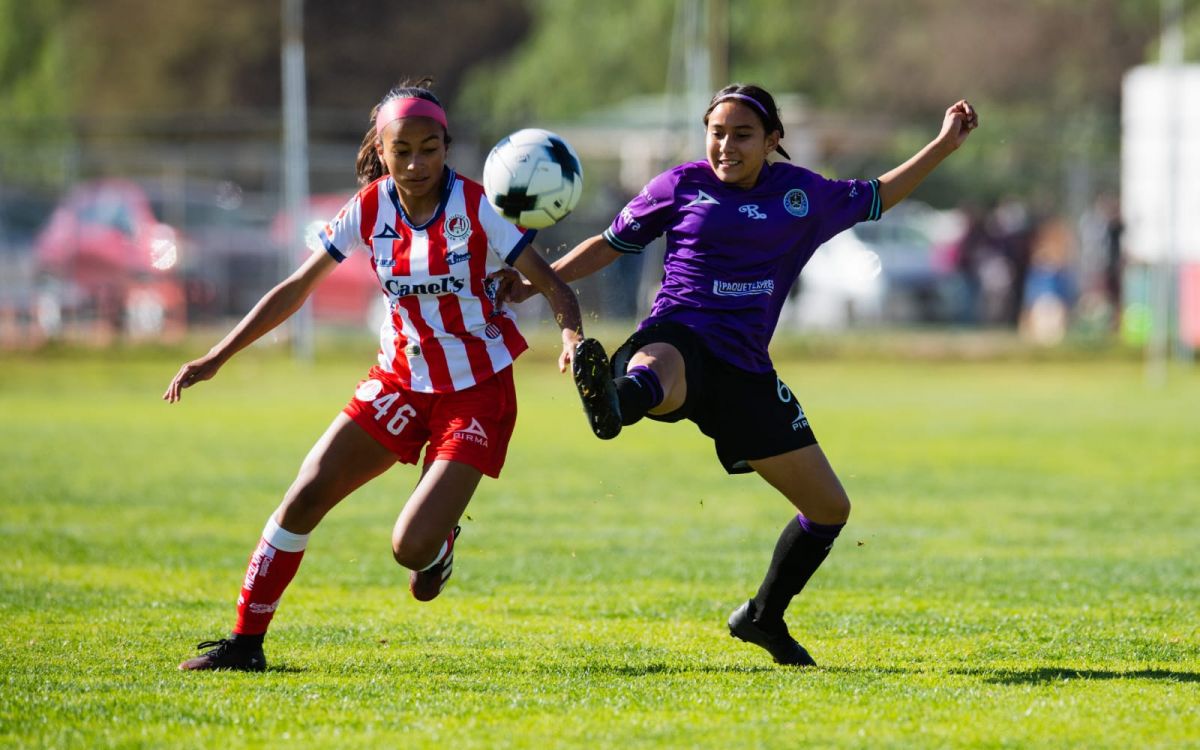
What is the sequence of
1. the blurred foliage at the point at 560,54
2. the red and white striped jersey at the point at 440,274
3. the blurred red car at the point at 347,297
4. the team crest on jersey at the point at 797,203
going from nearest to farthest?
the red and white striped jersey at the point at 440,274 → the team crest on jersey at the point at 797,203 → the blurred red car at the point at 347,297 → the blurred foliage at the point at 560,54

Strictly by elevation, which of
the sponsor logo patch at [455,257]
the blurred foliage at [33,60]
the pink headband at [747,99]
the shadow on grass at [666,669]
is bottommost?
the shadow on grass at [666,669]

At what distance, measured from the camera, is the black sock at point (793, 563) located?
6.29 meters

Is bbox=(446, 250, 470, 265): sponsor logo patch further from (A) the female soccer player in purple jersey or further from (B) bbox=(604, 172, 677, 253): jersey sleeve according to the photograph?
(B) bbox=(604, 172, 677, 253): jersey sleeve

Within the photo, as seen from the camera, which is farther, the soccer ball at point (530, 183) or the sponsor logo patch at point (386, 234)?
the sponsor logo patch at point (386, 234)

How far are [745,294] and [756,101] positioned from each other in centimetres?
71

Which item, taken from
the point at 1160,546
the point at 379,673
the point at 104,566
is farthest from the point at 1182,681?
the point at 104,566

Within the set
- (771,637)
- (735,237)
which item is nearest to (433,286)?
(735,237)

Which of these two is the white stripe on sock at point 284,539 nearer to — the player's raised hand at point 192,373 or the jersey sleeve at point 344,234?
the player's raised hand at point 192,373

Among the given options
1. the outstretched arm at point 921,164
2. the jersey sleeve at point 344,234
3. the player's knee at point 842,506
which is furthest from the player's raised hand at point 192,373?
the outstretched arm at point 921,164

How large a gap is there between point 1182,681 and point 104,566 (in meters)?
5.47

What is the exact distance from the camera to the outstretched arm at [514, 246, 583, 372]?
5762 mm

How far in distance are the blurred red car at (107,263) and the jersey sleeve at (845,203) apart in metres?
18.8

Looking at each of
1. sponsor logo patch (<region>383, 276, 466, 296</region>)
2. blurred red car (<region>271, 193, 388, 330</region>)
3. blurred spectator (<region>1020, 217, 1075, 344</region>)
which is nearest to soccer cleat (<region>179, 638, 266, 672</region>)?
sponsor logo patch (<region>383, 276, 466, 296</region>)

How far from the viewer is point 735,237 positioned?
6188 millimetres
